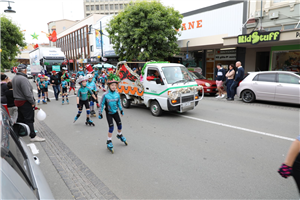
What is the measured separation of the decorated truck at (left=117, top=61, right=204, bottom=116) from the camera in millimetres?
7852

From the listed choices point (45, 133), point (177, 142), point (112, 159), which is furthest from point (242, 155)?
point (45, 133)

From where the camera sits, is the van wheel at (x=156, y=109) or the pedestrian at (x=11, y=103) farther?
the van wheel at (x=156, y=109)

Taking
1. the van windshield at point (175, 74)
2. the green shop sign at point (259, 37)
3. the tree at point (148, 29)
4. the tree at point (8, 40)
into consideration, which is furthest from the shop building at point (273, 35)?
the tree at point (8, 40)

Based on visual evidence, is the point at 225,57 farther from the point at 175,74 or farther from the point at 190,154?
the point at 190,154

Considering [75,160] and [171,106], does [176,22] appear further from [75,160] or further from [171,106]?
[75,160]

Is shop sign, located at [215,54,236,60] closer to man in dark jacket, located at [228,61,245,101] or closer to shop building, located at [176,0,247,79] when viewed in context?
shop building, located at [176,0,247,79]

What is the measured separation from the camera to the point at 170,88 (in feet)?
25.5

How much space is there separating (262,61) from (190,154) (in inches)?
615

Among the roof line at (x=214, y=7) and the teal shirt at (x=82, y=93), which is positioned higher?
the roof line at (x=214, y=7)

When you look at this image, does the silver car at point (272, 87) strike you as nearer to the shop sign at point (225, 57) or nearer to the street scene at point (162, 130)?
the street scene at point (162, 130)

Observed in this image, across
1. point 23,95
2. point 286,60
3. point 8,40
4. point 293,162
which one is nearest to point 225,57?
point 286,60

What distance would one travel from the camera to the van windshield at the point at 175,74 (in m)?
8.16

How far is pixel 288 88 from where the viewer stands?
940 cm

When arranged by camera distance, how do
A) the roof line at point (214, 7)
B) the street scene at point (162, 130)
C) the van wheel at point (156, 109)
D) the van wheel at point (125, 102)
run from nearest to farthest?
1. the street scene at point (162, 130)
2. the van wheel at point (156, 109)
3. the van wheel at point (125, 102)
4. the roof line at point (214, 7)
